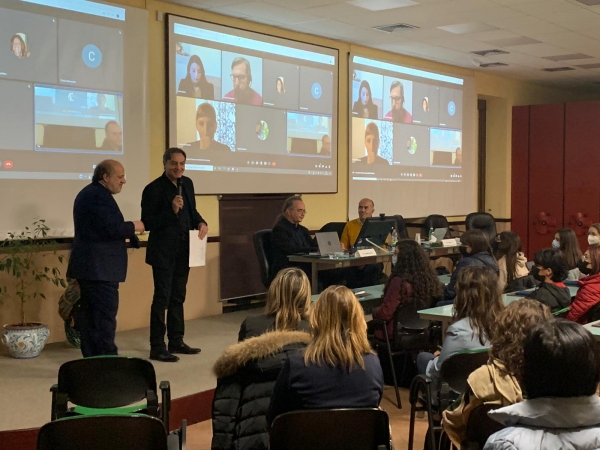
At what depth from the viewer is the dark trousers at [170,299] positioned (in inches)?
191

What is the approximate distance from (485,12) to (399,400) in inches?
150

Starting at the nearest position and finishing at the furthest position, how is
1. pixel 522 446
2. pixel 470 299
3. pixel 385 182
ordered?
pixel 522 446 → pixel 470 299 → pixel 385 182

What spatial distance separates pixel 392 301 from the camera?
14.7 feet

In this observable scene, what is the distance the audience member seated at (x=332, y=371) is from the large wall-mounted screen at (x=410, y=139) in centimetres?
584

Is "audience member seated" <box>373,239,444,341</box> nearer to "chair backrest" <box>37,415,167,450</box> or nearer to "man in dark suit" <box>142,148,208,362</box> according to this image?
"man in dark suit" <box>142,148,208,362</box>

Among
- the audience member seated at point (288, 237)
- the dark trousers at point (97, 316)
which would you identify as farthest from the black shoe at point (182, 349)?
the audience member seated at point (288, 237)

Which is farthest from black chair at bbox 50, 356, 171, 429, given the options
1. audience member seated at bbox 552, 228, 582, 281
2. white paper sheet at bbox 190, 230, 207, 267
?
audience member seated at bbox 552, 228, 582, 281

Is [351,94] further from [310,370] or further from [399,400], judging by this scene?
[310,370]

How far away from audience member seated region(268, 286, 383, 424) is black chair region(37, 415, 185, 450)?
1.38 feet

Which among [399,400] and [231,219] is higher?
[231,219]

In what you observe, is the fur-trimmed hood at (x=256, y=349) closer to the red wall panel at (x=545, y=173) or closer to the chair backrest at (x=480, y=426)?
the chair backrest at (x=480, y=426)

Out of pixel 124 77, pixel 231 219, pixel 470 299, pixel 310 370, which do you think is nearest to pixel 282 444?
pixel 310 370

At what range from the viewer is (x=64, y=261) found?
5477mm

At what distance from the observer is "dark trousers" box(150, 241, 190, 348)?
4844 millimetres
